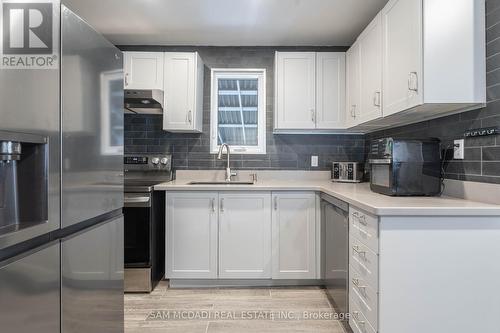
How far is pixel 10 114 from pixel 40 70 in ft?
0.63

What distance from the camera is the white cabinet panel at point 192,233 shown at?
2.62 metres

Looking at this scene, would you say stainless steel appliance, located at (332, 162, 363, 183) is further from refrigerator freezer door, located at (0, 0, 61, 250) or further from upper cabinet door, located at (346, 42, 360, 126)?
refrigerator freezer door, located at (0, 0, 61, 250)

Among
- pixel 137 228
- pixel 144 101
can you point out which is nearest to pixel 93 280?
pixel 137 228

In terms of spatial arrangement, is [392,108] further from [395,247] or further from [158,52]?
[158,52]

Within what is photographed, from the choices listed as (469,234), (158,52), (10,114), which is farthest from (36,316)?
(158,52)

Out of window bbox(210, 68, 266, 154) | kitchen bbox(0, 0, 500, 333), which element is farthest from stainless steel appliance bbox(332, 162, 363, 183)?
window bbox(210, 68, 266, 154)

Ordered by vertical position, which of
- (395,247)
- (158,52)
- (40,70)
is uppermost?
(158,52)

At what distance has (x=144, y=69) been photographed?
9.67ft

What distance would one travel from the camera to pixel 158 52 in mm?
2943

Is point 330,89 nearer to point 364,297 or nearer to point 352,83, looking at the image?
point 352,83

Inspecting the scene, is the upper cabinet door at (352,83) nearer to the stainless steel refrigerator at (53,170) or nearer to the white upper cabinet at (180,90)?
the white upper cabinet at (180,90)

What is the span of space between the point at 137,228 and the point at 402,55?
227 centimetres

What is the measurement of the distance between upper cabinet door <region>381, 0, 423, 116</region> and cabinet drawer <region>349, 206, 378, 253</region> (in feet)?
2.25

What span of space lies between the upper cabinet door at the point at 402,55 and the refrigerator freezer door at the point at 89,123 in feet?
5.17
